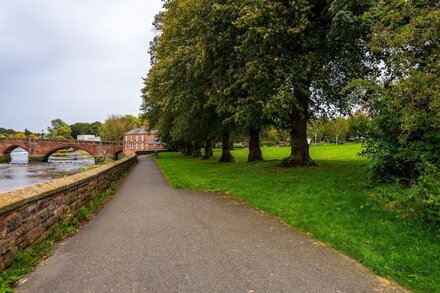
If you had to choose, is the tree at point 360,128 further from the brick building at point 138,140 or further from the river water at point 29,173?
the brick building at point 138,140

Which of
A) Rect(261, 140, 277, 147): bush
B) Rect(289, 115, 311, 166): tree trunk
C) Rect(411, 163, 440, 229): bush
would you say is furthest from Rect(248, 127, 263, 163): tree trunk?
Rect(261, 140, 277, 147): bush

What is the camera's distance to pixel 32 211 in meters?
5.68

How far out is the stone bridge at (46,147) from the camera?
7081cm

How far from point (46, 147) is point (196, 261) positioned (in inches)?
2994

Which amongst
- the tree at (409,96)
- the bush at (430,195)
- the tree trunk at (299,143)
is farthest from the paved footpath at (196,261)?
the tree trunk at (299,143)

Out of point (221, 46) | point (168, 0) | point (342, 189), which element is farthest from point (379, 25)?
point (168, 0)

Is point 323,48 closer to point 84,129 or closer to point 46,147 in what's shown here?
point 46,147

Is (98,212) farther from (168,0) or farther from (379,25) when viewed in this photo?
(168,0)

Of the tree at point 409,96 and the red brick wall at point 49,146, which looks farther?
the red brick wall at point 49,146

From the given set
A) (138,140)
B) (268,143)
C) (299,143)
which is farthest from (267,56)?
(138,140)

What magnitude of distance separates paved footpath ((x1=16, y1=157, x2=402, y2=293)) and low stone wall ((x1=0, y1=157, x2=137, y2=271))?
467 mm

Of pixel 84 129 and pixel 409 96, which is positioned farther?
pixel 84 129

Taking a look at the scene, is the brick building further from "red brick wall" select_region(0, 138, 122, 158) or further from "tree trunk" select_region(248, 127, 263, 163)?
"tree trunk" select_region(248, 127, 263, 163)

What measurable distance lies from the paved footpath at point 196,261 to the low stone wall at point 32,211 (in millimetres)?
467
